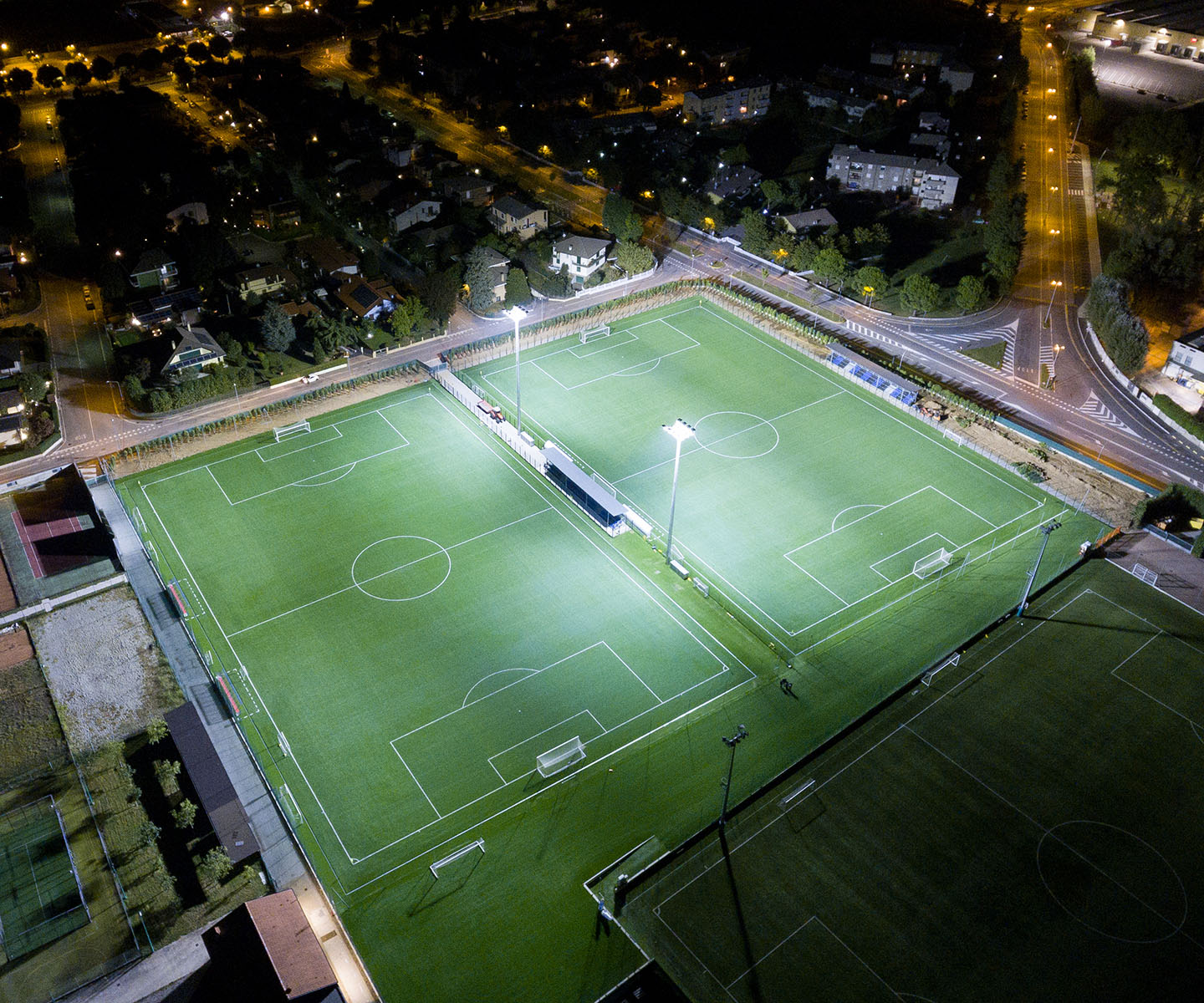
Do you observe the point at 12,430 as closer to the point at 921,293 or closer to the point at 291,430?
the point at 291,430

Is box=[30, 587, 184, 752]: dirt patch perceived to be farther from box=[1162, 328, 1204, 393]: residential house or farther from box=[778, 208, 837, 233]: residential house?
box=[1162, 328, 1204, 393]: residential house

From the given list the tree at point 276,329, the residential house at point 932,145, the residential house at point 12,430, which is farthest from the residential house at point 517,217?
the residential house at point 932,145

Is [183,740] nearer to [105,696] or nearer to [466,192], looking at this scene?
[105,696]

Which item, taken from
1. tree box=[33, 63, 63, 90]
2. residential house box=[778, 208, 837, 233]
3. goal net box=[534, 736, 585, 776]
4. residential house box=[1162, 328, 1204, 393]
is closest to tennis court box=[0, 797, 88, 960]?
goal net box=[534, 736, 585, 776]

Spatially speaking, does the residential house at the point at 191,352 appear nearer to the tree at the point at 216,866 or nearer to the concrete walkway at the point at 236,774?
the concrete walkway at the point at 236,774

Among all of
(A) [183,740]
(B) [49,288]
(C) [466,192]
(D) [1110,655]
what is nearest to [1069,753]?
(D) [1110,655]

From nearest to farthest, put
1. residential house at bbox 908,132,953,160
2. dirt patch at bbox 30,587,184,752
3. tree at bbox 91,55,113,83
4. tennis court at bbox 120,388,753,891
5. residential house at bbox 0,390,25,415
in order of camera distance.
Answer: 1. tennis court at bbox 120,388,753,891
2. dirt patch at bbox 30,587,184,752
3. residential house at bbox 0,390,25,415
4. residential house at bbox 908,132,953,160
5. tree at bbox 91,55,113,83
